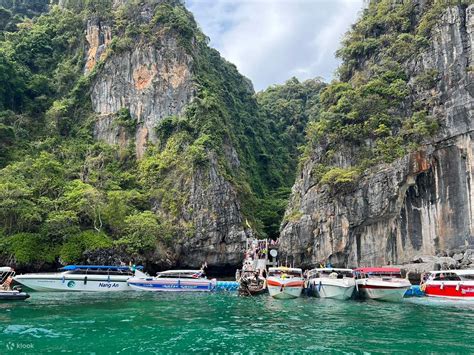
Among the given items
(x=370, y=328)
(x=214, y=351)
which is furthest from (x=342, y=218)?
(x=214, y=351)

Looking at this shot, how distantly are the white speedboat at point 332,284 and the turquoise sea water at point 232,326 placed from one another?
1.43m

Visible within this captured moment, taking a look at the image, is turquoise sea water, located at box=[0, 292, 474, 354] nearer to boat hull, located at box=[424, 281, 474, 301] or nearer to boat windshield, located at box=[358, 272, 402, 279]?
boat hull, located at box=[424, 281, 474, 301]

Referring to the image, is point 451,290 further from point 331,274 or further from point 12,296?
point 12,296

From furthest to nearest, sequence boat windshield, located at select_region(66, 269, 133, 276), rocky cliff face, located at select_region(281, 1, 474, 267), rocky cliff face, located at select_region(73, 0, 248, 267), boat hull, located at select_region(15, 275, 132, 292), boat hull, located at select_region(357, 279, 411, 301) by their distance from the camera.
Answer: rocky cliff face, located at select_region(73, 0, 248, 267) → rocky cliff face, located at select_region(281, 1, 474, 267) → boat windshield, located at select_region(66, 269, 133, 276) → boat hull, located at select_region(15, 275, 132, 292) → boat hull, located at select_region(357, 279, 411, 301)

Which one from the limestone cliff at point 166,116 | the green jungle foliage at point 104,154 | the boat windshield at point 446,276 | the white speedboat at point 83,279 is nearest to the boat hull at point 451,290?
the boat windshield at point 446,276

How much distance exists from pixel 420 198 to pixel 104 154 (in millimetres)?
36365

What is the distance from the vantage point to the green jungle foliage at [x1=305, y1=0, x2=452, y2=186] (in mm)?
38969

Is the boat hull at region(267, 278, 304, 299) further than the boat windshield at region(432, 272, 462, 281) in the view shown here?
Yes

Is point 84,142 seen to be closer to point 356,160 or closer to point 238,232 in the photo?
point 238,232

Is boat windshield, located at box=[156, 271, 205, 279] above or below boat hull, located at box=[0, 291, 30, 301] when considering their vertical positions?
above

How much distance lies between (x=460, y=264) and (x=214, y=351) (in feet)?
87.5

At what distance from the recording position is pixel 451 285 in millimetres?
26125

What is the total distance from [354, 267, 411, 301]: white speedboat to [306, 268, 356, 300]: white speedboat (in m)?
0.80

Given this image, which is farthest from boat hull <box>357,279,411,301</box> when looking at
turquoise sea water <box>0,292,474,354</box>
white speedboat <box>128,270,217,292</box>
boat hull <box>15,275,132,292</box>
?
boat hull <box>15,275,132,292</box>
